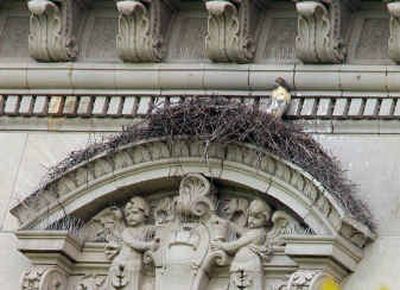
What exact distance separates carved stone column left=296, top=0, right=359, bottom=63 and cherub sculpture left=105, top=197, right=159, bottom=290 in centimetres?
151

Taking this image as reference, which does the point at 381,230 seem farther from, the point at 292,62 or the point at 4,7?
the point at 4,7

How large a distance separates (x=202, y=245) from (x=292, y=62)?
1432 mm

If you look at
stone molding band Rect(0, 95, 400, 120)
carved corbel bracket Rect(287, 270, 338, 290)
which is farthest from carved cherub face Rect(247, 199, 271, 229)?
stone molding band Rect(0, 95, 400, 120)

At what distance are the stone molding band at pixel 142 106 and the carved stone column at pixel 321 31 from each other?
0.28m

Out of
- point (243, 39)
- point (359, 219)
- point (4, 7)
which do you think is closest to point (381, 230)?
point (359, 219)

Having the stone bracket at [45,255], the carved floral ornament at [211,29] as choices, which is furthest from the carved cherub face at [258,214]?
the stone bracket at [45,255]

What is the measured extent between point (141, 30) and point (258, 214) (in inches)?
63.0

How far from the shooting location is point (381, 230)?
74.4 feet

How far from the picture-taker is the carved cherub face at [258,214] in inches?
898

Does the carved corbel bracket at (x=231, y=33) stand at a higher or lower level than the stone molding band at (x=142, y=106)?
higher

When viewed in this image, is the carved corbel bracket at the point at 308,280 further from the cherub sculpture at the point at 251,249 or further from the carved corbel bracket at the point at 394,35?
the carved corbel bracket at the point at 394,35

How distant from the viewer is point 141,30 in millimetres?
23438

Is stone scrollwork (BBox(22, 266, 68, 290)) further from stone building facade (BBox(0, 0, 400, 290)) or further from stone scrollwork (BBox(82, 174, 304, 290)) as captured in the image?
stone scrollwork (BBox(82, 174, 304, 290))

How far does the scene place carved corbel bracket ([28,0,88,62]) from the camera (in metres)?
23.6
